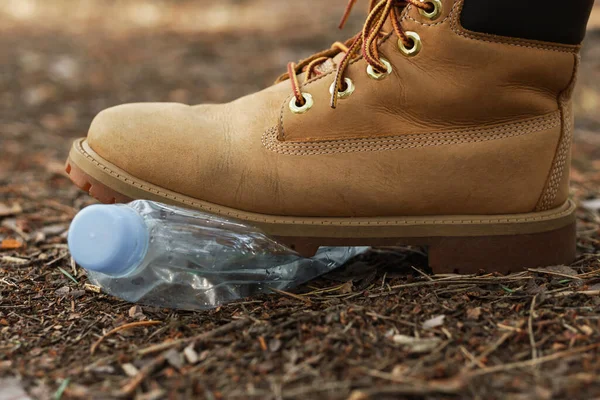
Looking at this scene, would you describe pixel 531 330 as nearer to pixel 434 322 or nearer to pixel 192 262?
pixel 434 322

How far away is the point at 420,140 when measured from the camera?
1803 millimetres

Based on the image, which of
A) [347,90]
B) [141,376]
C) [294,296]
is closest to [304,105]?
[347,90]

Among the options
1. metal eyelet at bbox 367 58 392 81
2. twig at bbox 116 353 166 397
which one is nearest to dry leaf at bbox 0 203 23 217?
twig at bbox 116 353 166 397

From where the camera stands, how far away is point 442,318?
5.18 feet

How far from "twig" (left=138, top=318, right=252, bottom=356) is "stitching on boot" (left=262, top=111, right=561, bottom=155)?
528 mm

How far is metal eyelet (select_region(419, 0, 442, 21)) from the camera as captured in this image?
1688 millimetres

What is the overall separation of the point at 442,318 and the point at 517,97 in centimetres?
67

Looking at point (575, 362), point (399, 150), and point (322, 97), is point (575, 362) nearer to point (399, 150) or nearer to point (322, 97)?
point (399, 150)

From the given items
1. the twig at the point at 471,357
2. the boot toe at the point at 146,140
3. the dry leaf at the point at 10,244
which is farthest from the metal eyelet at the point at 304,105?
the dry leaf at the point at 10,244

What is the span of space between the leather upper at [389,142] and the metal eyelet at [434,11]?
2 centimetres

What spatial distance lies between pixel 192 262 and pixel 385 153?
649mm

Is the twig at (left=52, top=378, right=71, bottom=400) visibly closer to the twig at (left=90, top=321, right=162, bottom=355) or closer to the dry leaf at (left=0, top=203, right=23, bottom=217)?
the twig at (left=90, top=321, right=162, bottom=355)

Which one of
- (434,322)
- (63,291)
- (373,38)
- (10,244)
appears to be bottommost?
(10,244)

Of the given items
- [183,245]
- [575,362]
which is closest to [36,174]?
[183,245]
